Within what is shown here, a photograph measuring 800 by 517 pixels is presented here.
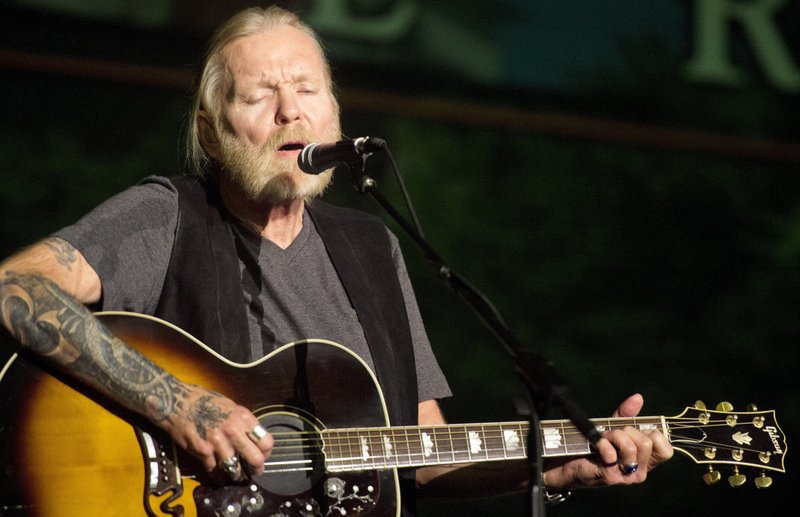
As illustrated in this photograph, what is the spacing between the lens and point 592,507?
4938 mm

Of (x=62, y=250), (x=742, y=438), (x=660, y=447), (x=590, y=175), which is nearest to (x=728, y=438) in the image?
(x=742, y=438)

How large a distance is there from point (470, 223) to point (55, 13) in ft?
7.07

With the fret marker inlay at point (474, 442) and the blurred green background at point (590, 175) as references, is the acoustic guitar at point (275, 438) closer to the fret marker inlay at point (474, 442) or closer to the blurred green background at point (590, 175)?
the fret marker inlay at point (474, 442)

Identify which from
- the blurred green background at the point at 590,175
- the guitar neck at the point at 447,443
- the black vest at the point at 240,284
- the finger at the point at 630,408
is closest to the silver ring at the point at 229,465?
the guitar neck at the point at 447,443

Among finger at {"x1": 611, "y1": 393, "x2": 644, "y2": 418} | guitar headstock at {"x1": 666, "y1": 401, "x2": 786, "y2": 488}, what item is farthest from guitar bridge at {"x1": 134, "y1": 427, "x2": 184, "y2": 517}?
guitar headstock at {"x1": 666, "y1": 401, "x2": 786, "y2": 488}

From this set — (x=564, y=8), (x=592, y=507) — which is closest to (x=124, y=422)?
(x=592, y=507)

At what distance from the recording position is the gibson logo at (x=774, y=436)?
2895 mm

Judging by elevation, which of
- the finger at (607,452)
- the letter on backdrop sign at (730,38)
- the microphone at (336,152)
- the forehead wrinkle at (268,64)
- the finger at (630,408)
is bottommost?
the finger at (607,452)

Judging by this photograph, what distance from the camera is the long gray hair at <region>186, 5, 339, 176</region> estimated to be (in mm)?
3150

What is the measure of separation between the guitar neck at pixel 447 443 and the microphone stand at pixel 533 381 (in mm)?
388

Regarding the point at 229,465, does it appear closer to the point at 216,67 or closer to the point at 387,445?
the point at 387,445

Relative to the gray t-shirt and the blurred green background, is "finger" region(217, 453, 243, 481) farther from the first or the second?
the blurred green background

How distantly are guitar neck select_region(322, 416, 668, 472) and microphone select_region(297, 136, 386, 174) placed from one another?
2.29 ft

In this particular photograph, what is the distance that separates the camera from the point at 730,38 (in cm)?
531
